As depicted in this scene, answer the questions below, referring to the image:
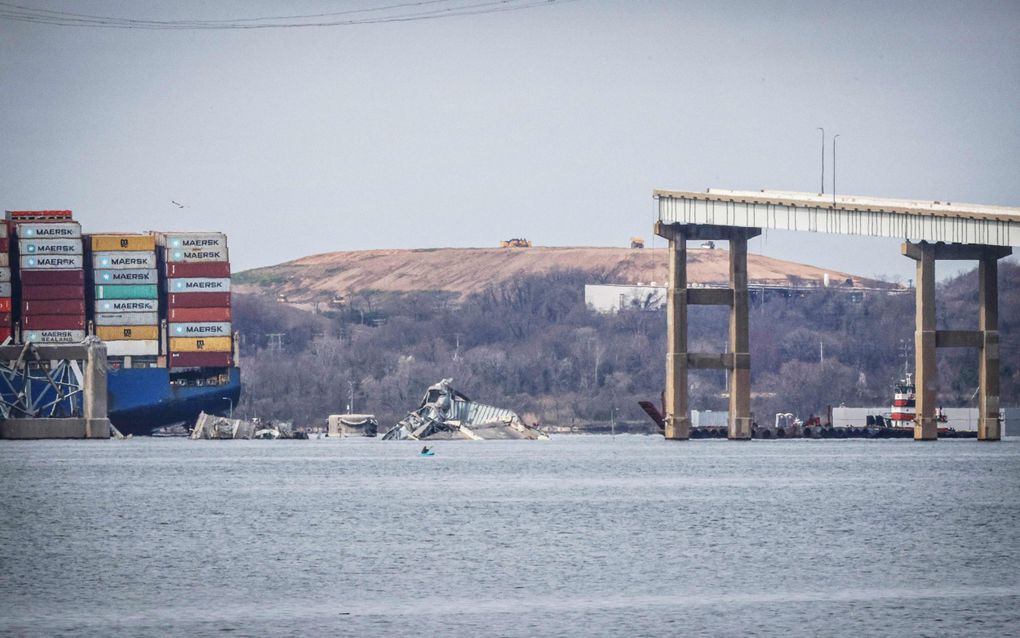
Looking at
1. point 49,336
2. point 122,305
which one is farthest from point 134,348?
point 49,336

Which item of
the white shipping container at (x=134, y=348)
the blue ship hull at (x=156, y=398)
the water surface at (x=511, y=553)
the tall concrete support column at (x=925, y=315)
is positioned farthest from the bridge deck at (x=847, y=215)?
the white shipping container at (x=134, y=348)

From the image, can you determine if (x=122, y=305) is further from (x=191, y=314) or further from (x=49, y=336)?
(x=49, y=336)

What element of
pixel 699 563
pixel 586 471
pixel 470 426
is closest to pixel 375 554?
pixel 699 563

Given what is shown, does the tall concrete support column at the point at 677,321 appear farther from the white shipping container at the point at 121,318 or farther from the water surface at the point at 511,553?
the white shipping container at the point at 121,318

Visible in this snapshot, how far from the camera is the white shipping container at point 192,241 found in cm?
16838

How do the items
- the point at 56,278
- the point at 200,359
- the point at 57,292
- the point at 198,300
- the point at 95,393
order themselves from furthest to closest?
1. the point at 200,359
2. the point at 198,300
3. the point at 57,292
4. the point at 56,278
5. the point at 95,393

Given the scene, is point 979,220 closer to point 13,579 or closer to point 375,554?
point 375,554

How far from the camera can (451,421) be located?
185625mm

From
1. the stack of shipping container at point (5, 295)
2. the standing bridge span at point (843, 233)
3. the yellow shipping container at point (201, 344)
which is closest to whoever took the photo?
the standing bridge span at point (843, 233)

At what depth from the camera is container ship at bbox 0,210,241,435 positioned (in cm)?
16412

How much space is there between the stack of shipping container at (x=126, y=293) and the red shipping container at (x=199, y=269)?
173 centimetres

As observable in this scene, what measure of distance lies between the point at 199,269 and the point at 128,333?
28.9 feet

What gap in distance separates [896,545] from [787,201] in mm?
90533

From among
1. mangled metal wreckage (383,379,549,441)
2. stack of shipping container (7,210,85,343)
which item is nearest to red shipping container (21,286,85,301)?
stack of shipping container (7,210,85,343)
